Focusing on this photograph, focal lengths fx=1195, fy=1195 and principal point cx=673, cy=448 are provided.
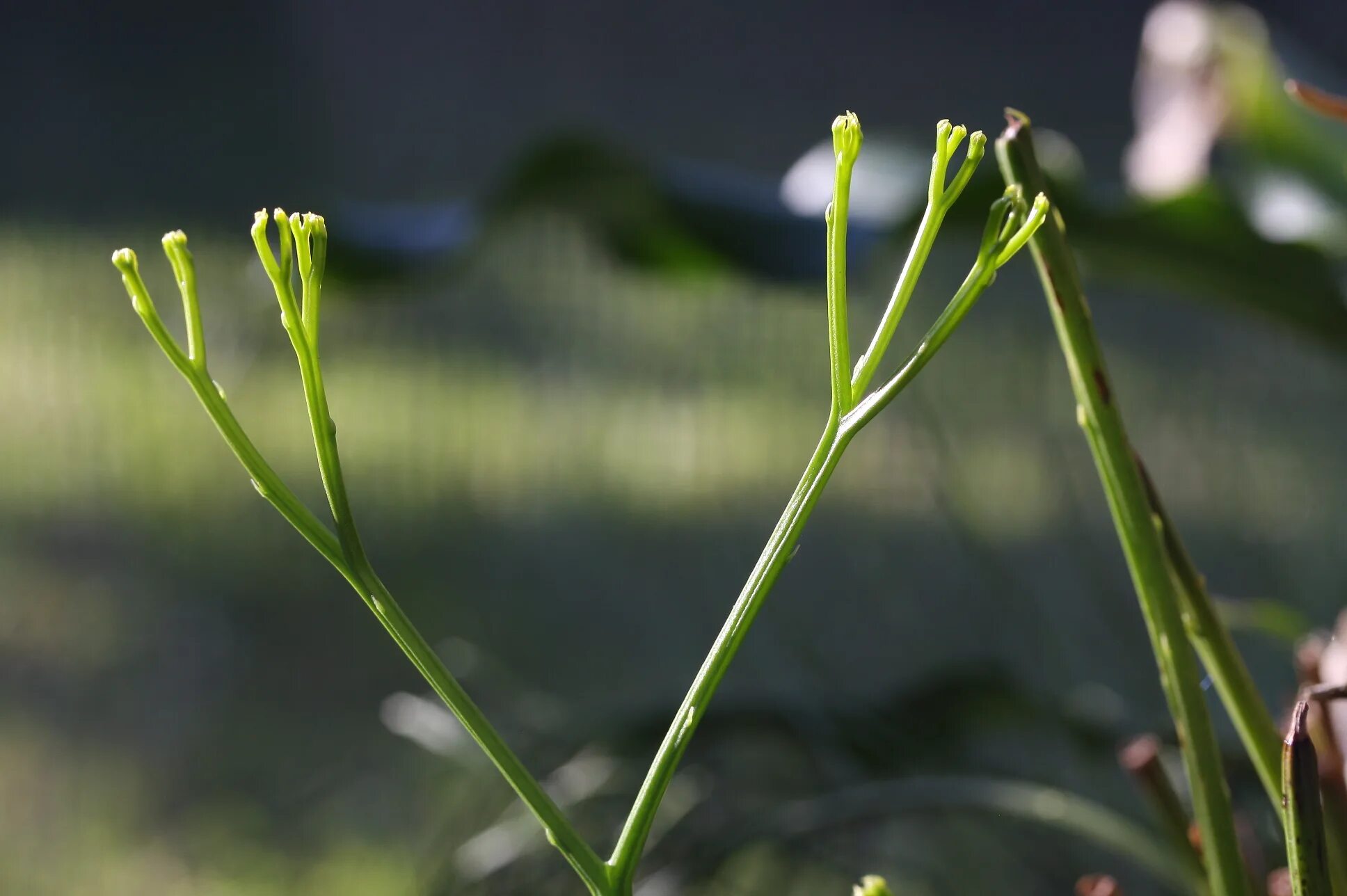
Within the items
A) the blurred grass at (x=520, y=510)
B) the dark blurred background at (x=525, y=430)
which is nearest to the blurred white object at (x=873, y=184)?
the dark blurred background at (x=525, y=430)

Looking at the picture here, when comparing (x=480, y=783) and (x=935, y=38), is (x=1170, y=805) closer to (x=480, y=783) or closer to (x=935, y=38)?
(x=480, y=783)

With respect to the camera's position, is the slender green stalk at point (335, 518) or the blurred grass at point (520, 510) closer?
the slender green stalk at point (335, 518)

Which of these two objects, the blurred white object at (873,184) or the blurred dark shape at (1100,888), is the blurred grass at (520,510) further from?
the blurred dark shape at (1100,888)

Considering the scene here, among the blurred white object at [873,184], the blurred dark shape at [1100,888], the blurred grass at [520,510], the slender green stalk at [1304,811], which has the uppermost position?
the blurred white object at [873,184]

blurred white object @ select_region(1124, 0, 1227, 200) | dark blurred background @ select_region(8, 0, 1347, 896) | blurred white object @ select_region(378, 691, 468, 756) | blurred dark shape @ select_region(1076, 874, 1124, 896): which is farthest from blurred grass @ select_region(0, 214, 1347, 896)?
blurred dark shape @ select_region(1076, 874, 1124, 896)

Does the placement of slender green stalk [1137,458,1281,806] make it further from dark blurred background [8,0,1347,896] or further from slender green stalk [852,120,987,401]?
dark blurred background [8,0,1347,896]

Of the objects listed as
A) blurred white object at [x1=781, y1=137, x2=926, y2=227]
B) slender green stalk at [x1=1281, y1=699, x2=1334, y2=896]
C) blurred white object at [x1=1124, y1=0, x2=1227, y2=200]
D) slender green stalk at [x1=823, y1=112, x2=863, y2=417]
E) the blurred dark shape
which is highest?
blurred white object at [x1=1124, y1=0, x2=1227, y2=200]
